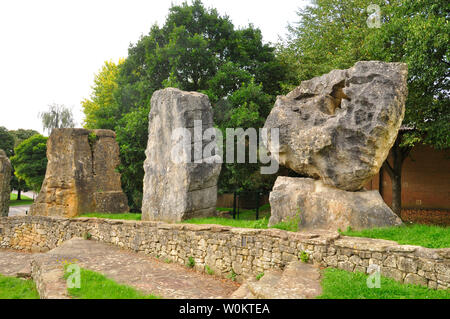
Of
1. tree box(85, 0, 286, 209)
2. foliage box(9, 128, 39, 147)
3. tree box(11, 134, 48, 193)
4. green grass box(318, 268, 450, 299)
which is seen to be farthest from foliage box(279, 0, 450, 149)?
foliage box(9, 128, 39, 147)

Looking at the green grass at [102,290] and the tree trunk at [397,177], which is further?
the tree trunk at [397,177]

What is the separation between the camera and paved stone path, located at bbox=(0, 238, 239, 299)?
7.38 metres

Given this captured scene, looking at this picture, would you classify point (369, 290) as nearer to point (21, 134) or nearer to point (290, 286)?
point (290, 286)

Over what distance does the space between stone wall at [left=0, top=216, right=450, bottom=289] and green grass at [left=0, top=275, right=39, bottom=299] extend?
10.0 ft

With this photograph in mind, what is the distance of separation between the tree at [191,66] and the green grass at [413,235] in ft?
25.9

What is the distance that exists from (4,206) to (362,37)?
17327 mm

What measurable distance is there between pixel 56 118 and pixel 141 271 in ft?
128

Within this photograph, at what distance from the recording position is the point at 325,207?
8219 millimetres

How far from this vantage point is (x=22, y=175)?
28.9m

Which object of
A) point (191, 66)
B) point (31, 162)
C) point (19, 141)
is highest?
point (191, 66)

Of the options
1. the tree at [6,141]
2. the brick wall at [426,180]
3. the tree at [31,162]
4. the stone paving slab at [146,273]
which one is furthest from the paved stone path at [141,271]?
the tree at [6,141]

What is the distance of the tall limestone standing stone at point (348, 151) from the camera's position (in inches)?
315

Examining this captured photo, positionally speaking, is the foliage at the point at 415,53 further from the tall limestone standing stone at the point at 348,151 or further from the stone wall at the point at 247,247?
the stone wall at the point at 247,247

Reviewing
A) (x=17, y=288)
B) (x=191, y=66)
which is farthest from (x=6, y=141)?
(x=17, y=288)
